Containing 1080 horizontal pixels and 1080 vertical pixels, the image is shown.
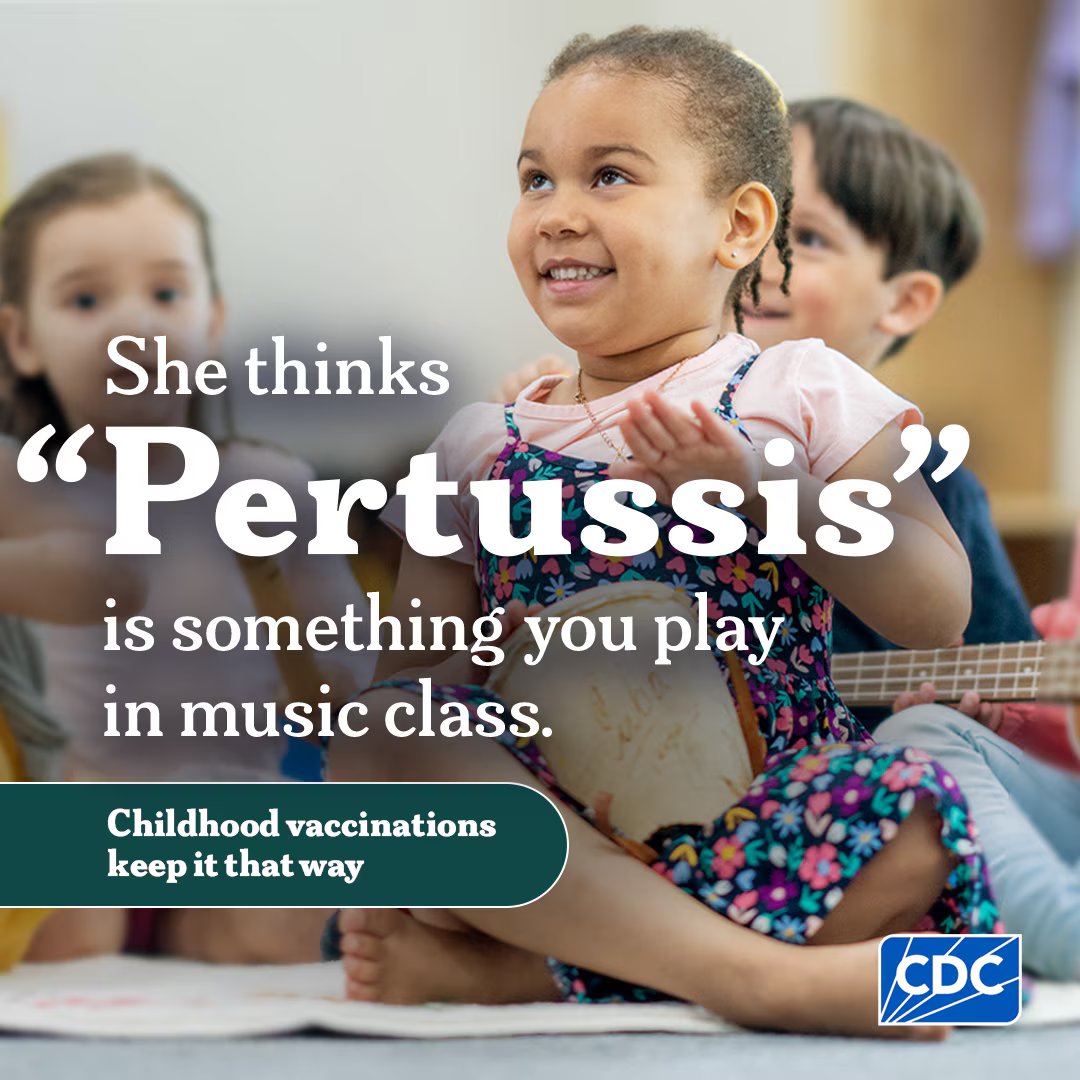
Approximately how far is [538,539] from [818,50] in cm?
34

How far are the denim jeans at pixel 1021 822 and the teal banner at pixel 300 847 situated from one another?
24cm

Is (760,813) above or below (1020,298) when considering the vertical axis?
below

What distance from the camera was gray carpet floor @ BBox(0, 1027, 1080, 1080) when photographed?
2.20ft

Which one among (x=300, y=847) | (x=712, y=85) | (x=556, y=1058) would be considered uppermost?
(x=712, y=85)

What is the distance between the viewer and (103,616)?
789 millimetres

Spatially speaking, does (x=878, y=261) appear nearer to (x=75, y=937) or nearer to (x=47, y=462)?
(x=47, y=462)

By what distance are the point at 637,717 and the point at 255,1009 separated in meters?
0.27

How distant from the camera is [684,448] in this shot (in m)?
0.73

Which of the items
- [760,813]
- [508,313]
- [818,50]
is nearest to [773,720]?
[760,813]

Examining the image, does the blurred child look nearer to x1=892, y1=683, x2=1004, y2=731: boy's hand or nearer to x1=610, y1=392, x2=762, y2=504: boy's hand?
x1=892, y1=683, x2=1004, y2=731: boy's hand

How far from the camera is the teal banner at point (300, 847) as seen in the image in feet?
2.43

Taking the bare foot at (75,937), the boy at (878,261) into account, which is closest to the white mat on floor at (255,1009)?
the bare foot at (75,937)

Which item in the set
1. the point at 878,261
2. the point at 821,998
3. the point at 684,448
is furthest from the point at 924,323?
the point at 821,998

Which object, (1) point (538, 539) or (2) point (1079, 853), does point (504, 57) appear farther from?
(2) point (1079, 853)
